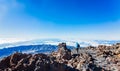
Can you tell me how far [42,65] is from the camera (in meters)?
40.1

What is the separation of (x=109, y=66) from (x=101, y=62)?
4.42 m

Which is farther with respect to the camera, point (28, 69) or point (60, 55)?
point (60, 55)

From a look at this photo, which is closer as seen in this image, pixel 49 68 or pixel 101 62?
pixel 49 68

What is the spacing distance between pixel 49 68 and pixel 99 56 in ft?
97.3

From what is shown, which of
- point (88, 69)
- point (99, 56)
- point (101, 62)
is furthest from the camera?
point (99, 56)

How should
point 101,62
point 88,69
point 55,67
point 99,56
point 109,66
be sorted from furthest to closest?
point 99,56 → point 101,62 → point 109,66 → point 88,69 → point 55,67

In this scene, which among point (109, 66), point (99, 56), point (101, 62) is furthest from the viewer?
point (99, 56)

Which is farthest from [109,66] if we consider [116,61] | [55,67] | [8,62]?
[8,62]

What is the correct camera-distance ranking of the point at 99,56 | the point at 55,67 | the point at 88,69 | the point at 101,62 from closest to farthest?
the point at 55,67
the point at 88,69
the point at 101,62
the point at 99,56

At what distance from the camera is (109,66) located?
187 feet

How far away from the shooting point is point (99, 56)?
68.2 m

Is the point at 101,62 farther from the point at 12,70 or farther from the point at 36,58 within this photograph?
the point at 12,70

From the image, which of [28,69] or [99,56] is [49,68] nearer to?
[28,69]

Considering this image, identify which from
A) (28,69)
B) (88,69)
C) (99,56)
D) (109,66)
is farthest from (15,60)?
(99,56)
